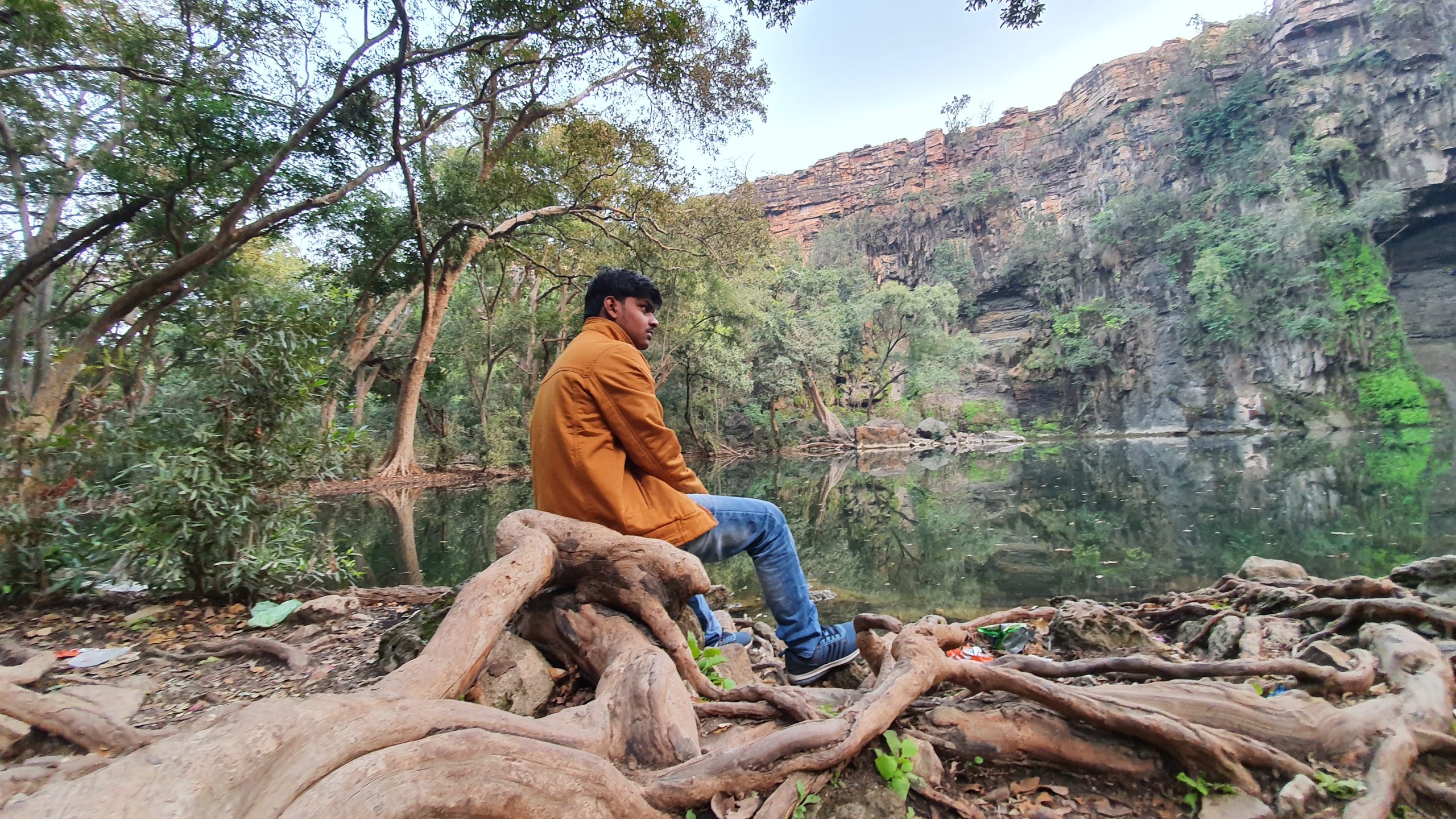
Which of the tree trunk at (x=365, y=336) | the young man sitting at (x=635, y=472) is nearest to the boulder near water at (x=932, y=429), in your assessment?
the tree trunk at (x=365, y=336)

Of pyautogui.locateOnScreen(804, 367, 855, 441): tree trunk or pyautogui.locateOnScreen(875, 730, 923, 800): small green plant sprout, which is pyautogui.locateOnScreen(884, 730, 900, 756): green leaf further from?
pyautogui.locateOnScreen(804, 367, 855, 441): tree trunk

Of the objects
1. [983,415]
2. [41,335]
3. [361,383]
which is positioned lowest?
[983,415]

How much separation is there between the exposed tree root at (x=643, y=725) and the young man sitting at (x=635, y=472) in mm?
142

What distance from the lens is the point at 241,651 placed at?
3.12 meters

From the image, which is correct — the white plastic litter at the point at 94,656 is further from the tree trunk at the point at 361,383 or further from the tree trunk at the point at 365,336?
the tree trunk at the point at 361,383

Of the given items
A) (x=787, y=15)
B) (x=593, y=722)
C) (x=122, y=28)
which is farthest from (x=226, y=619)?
(x=122, y=28)

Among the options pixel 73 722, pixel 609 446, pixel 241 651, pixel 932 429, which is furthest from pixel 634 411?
pixel 932 429

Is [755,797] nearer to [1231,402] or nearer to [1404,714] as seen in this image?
[1404,714]

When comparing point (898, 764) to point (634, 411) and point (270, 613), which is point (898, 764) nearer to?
point (634, 411)

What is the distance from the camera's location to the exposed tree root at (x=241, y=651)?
3.04m

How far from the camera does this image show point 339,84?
361 inches

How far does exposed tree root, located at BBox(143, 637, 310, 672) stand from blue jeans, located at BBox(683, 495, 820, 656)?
2.19 metres

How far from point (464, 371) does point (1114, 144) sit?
119ft

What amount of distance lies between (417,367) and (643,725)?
1408cm
